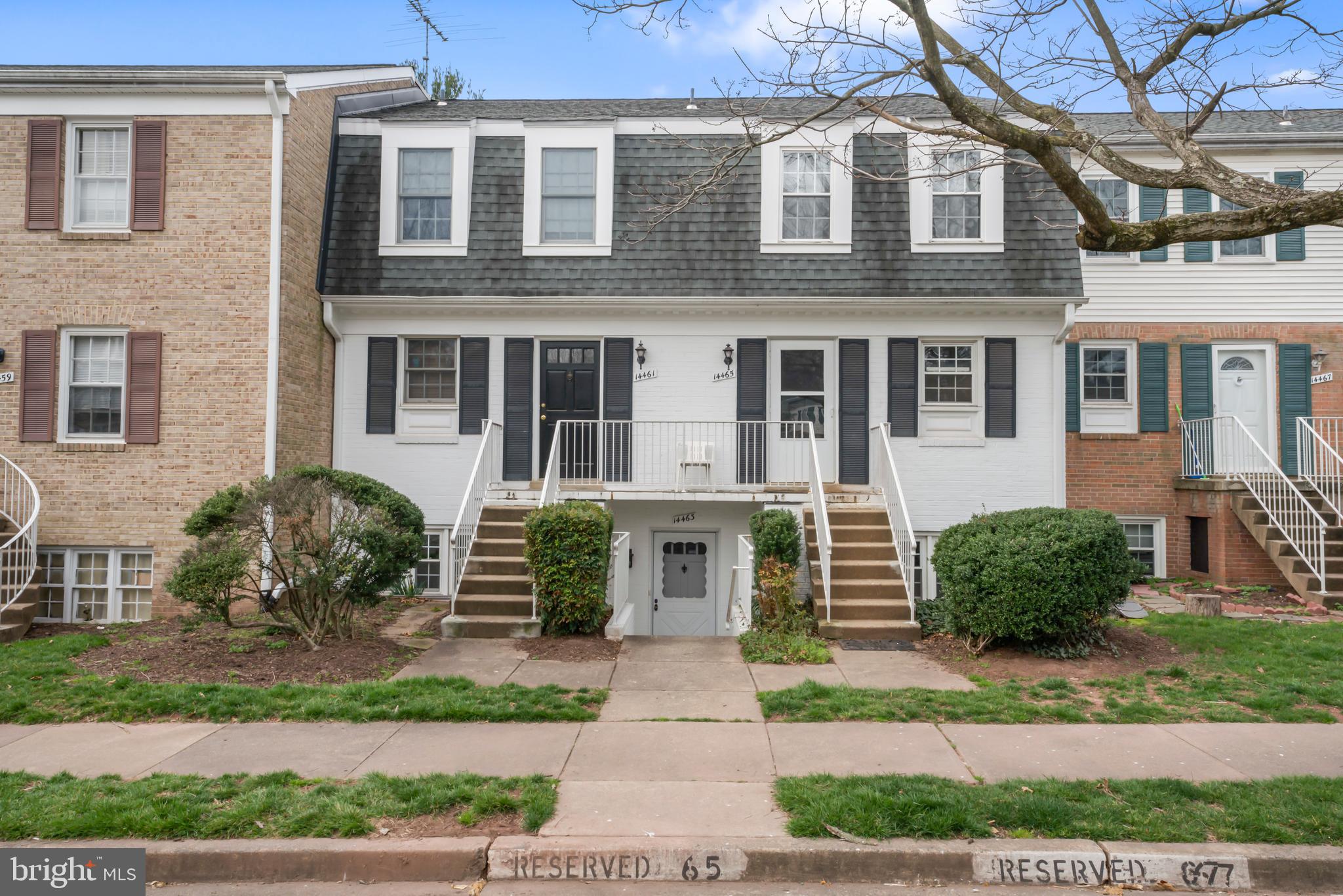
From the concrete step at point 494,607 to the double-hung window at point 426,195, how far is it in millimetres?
5966

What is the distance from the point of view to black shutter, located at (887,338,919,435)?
12.5 meters

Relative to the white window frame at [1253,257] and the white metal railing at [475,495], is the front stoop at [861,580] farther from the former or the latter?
the white window frame at [1253,257]

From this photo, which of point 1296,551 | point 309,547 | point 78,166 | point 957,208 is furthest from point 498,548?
point 1296,551

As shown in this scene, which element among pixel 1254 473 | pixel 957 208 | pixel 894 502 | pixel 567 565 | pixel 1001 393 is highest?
pixel 957 208

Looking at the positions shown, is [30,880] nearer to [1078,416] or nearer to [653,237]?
[653,237]

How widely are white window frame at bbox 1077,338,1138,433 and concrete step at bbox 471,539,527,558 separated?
9.34 m

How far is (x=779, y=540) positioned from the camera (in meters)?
9.83

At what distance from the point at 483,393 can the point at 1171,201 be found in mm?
11803

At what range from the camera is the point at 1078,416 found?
45.8 ft

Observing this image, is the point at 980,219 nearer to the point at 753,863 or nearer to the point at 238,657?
the point at 753,863

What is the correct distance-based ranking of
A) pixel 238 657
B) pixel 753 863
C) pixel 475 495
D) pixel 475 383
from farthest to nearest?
pixel 475 383
pixel 475 495
pixel 238 657
pixel 753 863

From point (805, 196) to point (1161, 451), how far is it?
7141mm

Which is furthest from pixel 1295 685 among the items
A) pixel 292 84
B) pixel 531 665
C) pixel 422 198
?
pixel 292 84

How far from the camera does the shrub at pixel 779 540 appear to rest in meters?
9.83
